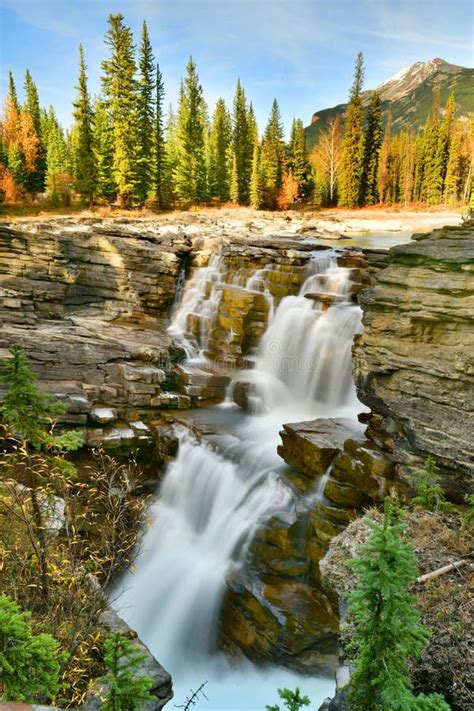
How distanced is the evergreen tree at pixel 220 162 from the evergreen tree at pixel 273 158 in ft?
16.5

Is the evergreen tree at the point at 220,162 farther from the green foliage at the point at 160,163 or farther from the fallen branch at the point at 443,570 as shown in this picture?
the fallen branch at the point at 443,570

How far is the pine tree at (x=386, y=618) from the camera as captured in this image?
12.9 feet

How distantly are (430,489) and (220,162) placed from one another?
54.2 meters

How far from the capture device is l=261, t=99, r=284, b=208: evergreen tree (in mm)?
54344

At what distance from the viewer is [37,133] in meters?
56.3

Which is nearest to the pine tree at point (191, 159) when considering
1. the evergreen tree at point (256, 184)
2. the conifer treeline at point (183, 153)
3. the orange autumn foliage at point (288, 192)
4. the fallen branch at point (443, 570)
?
the conifer treeline at point (183, 153)

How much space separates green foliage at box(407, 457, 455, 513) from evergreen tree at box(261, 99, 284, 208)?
49.1 meters

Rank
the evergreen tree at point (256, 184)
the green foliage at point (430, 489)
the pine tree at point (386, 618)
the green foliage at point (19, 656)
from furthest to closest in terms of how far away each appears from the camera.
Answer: the evergreen tree at point (256, 184) < the green foliage at point (430, 489) < the pine tree at point (386, 618) < the green foliage at point (19, 656)

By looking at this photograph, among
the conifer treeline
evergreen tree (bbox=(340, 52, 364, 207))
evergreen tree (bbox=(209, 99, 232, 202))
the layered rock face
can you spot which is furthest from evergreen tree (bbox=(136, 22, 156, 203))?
the layered rock face

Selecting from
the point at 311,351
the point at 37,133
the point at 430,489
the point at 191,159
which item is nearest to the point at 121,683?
the point at 430,489

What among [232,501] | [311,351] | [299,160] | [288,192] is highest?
[299,160]

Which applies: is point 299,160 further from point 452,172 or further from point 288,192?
point 452,172

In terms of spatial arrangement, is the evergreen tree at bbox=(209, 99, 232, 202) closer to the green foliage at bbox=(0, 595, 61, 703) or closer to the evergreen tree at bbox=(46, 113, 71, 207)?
the evergreen tree at bbox=(46, 113, 71, 207)

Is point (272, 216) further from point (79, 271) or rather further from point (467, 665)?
point (467, 665)
